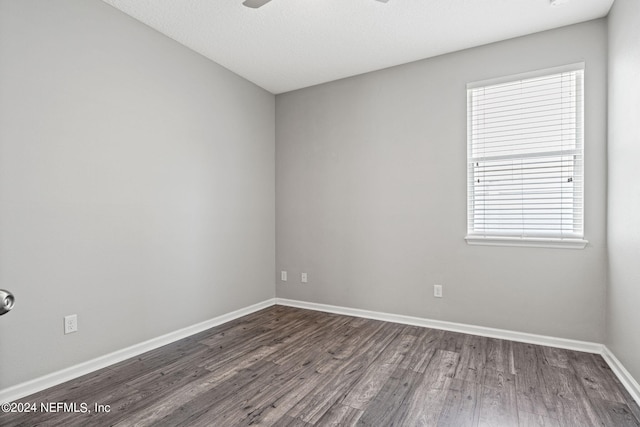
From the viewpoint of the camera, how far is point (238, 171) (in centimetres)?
397

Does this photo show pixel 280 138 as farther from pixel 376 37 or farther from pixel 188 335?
Result: pixel 188 335

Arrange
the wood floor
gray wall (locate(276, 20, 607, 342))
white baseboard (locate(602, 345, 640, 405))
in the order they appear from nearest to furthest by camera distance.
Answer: the wood floor, white baseboard (locate(602, 345, 640, 405)), gray wall (locate(276, 20, 607, 342))

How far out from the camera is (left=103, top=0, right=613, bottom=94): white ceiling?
2656 mm

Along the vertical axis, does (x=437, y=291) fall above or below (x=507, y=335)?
above

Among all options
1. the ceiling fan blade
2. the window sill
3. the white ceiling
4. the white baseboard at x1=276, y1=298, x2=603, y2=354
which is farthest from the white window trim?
the ceiling fan blade

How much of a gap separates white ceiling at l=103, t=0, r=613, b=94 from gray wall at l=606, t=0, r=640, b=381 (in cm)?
46

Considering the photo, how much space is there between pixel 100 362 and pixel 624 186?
4001 mm

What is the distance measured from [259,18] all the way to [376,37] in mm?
1064

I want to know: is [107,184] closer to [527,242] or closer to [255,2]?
[255,2]

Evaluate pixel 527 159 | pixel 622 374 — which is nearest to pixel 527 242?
pixel 527 159

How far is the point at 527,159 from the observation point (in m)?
3.13

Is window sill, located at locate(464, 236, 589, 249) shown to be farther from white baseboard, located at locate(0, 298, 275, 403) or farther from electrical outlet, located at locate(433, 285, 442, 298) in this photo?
white baseboard, located at locate(0, 298, 275, 403)

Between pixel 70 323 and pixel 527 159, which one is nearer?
pixel 70 323

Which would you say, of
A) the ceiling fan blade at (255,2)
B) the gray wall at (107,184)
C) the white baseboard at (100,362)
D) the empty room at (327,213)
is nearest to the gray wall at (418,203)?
the empty room at (327,213)
